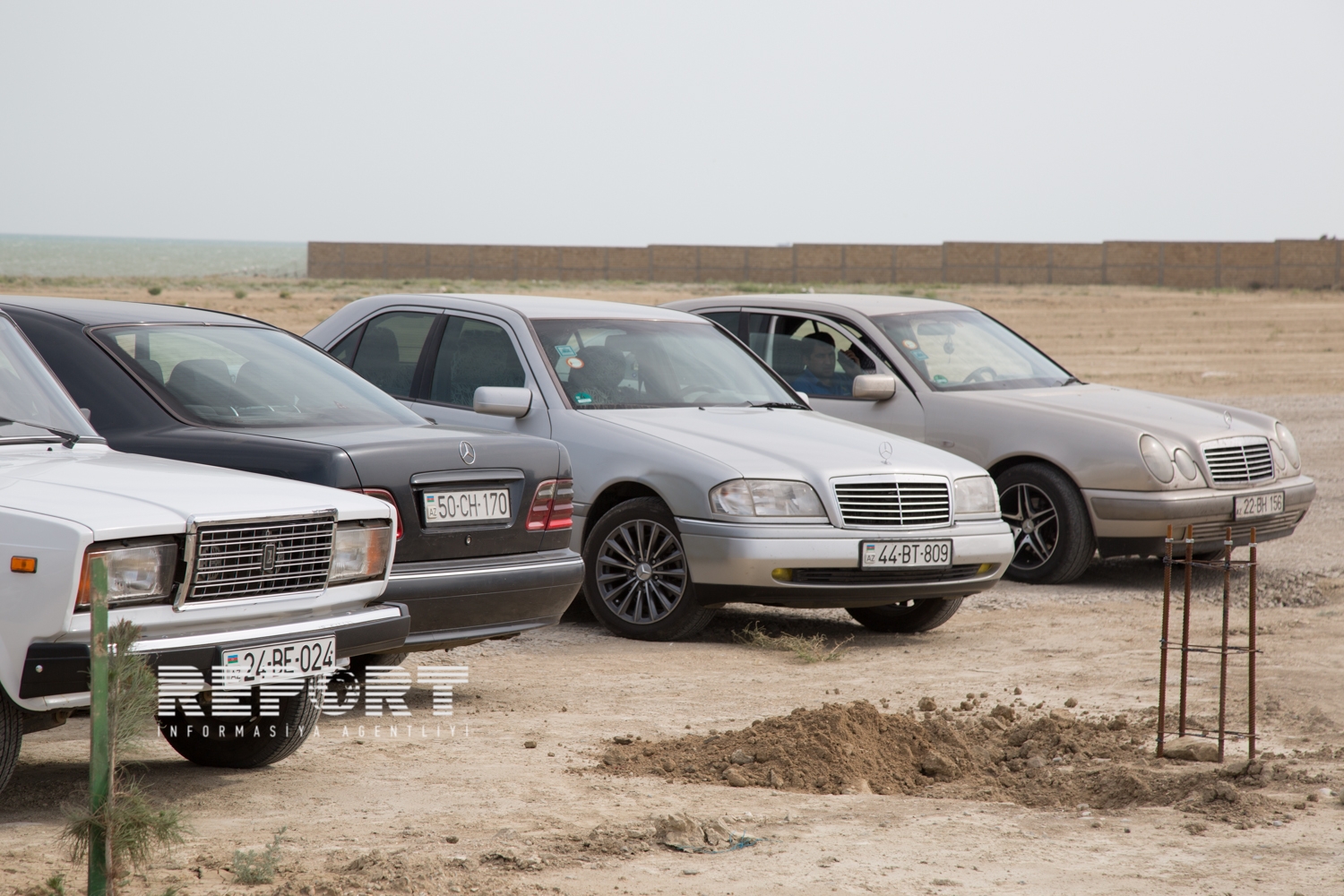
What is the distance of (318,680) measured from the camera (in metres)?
4.70

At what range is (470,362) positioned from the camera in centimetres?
846

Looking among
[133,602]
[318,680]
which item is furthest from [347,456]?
[133,602]

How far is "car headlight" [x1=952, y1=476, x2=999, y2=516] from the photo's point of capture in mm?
7785

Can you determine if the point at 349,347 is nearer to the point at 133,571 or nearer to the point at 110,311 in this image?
the point at 110,311

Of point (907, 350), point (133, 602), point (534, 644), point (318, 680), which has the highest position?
point (907, 350)

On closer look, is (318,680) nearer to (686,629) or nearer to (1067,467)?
(686,629)

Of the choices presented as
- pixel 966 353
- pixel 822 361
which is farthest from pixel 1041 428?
pixel 822 361

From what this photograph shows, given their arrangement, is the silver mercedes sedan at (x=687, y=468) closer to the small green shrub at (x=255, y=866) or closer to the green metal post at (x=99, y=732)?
the small green shrub at (x=255, y=866)

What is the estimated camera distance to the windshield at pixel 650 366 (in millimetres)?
8305

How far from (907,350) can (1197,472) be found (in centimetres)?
199

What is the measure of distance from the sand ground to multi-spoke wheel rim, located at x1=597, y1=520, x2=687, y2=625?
Answer: 0.23 m

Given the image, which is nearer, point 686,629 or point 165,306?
point 165,306

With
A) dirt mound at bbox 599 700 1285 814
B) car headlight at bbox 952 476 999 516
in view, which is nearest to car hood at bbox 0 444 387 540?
dirt mound at bbox 599 700 1285 814

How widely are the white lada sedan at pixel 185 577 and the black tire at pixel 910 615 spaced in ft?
13.0
